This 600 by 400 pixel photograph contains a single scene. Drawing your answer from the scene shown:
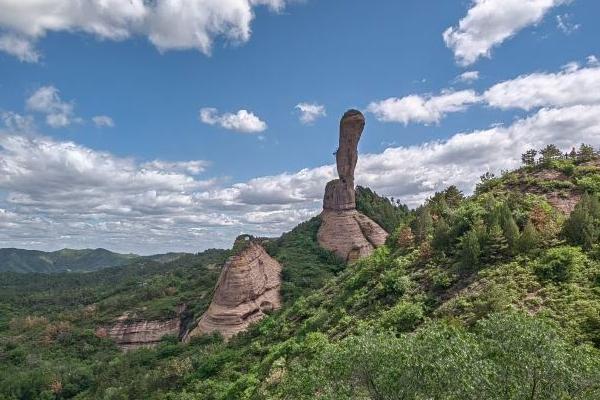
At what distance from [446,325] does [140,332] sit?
68.1 meters

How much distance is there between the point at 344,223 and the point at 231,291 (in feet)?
90.9

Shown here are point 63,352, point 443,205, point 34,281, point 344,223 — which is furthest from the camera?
point 34,281

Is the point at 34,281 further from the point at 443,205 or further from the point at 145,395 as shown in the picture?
the point at 443,205

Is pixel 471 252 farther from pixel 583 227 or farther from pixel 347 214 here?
pixel 347 214

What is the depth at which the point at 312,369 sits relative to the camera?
649 inches

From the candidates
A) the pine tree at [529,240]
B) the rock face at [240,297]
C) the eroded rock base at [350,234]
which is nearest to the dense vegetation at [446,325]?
the pine tree at [529,240]

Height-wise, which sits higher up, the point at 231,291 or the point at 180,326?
the point at 231,291

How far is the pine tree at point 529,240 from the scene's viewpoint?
27.1 m

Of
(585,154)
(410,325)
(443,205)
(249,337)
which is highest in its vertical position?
(585,154)

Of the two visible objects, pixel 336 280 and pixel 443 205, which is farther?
pixel 336 280

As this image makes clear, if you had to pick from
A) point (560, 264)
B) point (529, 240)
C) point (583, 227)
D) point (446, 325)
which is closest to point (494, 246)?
point (529, 240)

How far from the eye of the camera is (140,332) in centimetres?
7719

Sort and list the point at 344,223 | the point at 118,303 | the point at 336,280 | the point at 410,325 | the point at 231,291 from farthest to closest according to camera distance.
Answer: the point at 118,303 < the point at 344,223 < the point at 231,291 < the point at 336,280 < the point at 410,325

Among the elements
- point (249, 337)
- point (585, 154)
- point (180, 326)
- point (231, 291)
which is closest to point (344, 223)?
point (231, 291)
